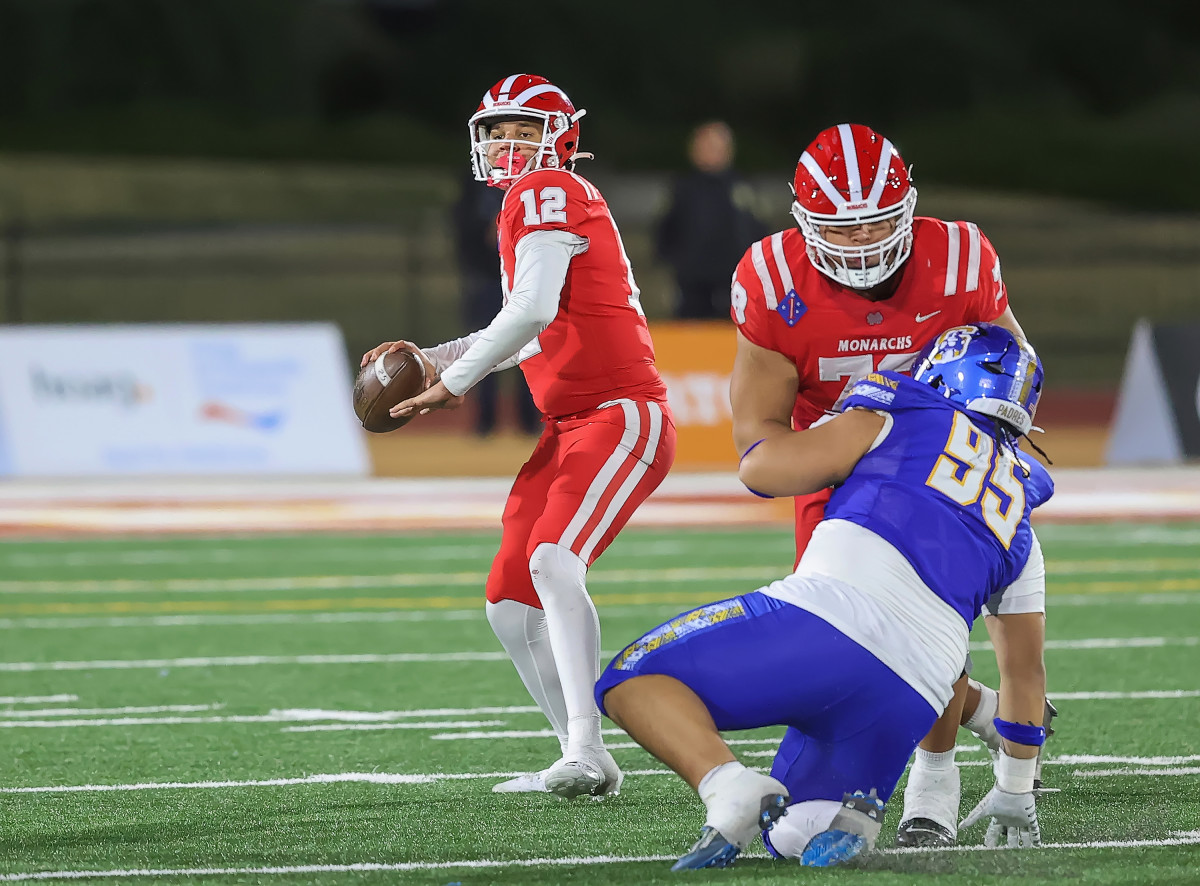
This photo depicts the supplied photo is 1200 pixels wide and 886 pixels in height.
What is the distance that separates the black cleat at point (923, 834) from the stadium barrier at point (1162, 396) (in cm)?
932

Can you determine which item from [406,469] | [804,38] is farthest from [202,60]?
[406,469]

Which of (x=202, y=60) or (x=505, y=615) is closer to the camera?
(x=505, y=615)

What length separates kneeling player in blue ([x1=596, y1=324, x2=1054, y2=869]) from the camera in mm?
3777

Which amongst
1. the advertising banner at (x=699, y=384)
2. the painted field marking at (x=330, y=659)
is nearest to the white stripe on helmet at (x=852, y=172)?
the painted field marking at (x=330, y=659)

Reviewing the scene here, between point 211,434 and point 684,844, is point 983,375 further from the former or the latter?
point 211,434

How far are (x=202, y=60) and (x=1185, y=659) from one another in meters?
42.5

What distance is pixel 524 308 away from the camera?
4895 mm

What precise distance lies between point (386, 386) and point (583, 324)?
1.75 feet

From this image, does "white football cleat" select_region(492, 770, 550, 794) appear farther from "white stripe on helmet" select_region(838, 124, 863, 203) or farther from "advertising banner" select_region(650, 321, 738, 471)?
"advertising banner" select_region(650, 321, 738, 471)

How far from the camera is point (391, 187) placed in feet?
126

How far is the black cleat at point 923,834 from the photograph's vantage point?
13.8 ft

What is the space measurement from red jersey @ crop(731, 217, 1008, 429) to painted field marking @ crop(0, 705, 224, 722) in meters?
2.56

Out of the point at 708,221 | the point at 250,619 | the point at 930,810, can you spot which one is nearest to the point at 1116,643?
the point at 930,810

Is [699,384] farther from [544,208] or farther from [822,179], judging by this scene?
[822,179]
